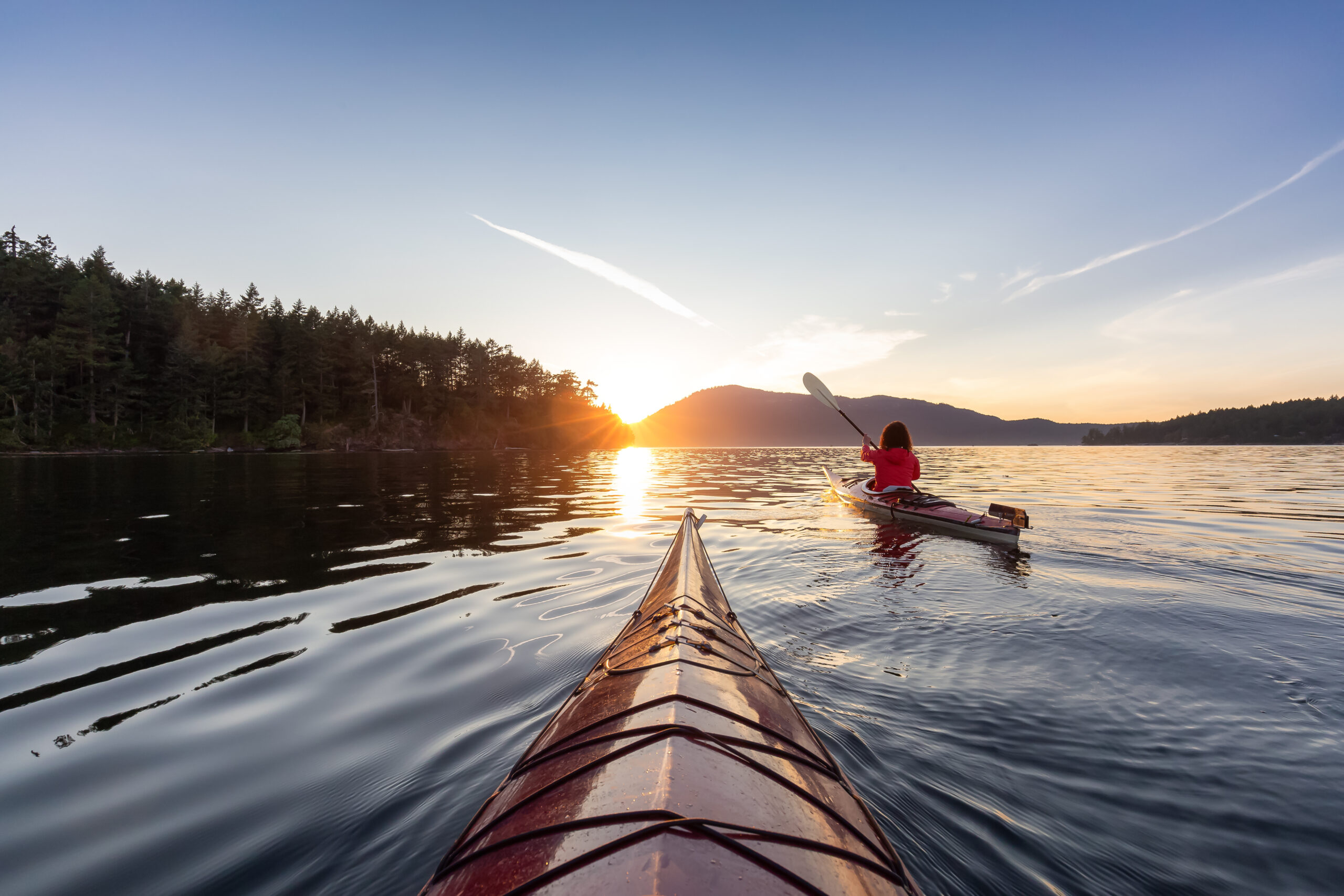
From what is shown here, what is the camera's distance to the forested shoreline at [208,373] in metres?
44.7

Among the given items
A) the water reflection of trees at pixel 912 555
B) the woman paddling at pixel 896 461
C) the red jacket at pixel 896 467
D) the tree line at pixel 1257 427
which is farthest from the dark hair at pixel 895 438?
the tree line at pixel 1257 427

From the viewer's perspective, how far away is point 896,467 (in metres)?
12.6

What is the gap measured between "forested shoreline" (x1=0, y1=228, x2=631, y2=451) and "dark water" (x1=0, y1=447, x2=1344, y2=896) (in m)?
52.6

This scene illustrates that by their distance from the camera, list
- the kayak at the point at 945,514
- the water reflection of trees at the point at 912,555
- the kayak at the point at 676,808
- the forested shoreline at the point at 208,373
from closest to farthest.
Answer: the kayak at the point at 676,808
the water reflection of trees at the point at 912,555
the kayak at the point at 945,514
the forested shoreline at the point at 208,373

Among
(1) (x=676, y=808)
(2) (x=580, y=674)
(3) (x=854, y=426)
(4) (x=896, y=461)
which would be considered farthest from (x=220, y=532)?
(3) (x=854, y=426)

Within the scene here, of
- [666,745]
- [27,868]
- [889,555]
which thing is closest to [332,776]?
[27,868]

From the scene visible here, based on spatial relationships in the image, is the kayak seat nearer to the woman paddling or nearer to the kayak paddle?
the woman paddling

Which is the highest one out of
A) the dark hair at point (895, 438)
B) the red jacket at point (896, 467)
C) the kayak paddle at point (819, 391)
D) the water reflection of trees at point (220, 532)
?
the kayak paddle at point (819, 391)

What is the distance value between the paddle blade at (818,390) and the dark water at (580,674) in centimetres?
667

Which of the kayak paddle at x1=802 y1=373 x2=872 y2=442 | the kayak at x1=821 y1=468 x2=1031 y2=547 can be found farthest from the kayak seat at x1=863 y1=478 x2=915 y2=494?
the kayak paddle at x1=802 y1=373 x2=872 y2=442

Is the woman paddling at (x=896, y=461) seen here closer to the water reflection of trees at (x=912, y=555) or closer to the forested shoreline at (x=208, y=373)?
the water reflection of trees at (x=912, y=555)

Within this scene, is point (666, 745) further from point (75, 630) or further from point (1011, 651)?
point (75, 630)

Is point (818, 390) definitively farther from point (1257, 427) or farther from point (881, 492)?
point (1257, 427)

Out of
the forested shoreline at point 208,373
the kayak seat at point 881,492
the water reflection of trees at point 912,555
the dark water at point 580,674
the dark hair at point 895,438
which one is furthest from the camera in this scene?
the forested shoreline at point 208,373
